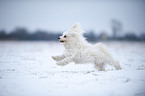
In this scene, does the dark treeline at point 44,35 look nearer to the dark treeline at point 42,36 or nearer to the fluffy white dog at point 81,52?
the dark treeline at point 42,36

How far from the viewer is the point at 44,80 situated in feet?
11.6

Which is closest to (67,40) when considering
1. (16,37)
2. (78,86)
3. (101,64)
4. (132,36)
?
(101,64)

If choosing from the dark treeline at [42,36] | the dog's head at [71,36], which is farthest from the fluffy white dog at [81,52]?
the dark treeline at [42,36]

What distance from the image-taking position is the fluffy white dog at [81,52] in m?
4.71

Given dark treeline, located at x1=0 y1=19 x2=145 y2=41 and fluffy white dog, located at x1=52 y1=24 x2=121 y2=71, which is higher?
dark treeline, located at x1=0 y1=19 x2=145 y2=41

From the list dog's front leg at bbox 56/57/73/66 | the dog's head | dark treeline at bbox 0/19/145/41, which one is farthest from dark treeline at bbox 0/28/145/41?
dog's front leg at bbox 56/57/73/66

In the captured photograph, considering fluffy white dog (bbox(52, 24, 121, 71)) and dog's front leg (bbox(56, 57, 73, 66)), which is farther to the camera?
fluffy white dog (bbox(52, 24, 121, 71))

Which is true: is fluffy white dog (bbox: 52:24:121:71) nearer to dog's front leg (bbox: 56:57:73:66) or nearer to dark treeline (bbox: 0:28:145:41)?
dog's front leg (bbox: 56:57:73:66)

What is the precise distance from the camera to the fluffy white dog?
4.71 metres

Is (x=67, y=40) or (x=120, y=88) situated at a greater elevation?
(x=67, y=40)

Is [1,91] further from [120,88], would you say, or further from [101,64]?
[101,64]

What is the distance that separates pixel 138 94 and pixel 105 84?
73cm

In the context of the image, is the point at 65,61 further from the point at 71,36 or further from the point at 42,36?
the point at 42,36

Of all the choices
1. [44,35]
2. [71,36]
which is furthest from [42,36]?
[71,36]
